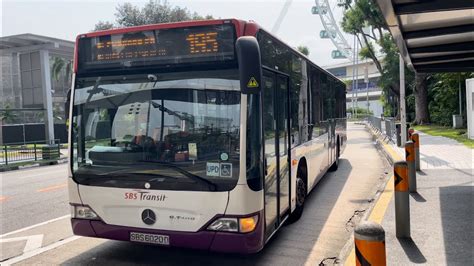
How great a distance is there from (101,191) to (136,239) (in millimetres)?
696

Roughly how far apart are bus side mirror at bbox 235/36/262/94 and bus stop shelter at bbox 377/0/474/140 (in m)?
2.24

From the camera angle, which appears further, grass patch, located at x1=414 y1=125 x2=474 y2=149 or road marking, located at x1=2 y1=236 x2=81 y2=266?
grass patch, located at x1=414 y1=125 x2=474 y2=149

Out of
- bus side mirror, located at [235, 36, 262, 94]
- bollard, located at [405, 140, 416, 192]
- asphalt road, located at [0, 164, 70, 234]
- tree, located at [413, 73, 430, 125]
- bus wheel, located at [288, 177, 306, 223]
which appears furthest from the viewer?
tree, located at [413, 73, 430, 125]

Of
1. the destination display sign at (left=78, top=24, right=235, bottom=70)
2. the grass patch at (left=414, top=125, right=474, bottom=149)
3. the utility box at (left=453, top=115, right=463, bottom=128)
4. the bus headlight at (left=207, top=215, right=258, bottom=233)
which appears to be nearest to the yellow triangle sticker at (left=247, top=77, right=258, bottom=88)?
the destination display sign at (left=78, top=24, right=235, bottom=70)

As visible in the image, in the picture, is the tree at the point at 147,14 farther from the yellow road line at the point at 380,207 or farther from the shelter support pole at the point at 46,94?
the yellow road line at the point at 380,207

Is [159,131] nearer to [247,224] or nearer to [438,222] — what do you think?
[247,224]

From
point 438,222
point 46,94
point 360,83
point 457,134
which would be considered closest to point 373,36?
point 457,134

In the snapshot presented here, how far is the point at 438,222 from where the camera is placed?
244 inches

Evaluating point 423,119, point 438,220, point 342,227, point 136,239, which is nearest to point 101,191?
point 136,239

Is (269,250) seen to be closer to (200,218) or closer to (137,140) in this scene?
(200,218)

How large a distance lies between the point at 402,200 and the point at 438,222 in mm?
1132

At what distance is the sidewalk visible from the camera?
193 inches

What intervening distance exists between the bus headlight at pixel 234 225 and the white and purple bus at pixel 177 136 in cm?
1

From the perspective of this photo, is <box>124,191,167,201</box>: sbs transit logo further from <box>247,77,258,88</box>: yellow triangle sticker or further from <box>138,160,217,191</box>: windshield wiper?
<box>247,77,258,88</box>: yellow triangle sticker
